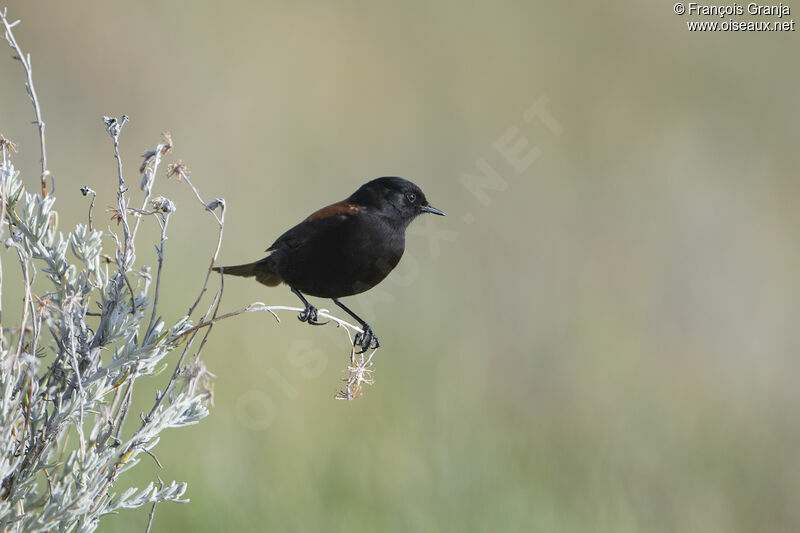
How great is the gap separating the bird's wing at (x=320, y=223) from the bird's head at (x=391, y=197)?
4.4 inches

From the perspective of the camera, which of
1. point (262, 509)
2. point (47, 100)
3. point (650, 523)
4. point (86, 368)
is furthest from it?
point (47, 100)

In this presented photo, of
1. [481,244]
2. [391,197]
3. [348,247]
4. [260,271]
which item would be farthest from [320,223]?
[481,244]

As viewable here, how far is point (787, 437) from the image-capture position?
5.24 meters

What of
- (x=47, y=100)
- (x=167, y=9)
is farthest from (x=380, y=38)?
(x=47, y=100)

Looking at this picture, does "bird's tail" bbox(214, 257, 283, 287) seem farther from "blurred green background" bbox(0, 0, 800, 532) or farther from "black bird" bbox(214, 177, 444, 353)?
"blurred green background" bbox(0, 0, 800, 532)

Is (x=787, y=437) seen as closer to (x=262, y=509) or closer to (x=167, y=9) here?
(x=262, y=509)

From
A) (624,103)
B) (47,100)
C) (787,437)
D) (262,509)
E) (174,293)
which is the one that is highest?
(47,100)

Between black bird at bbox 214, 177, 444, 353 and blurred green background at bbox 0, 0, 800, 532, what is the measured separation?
3.87 ft

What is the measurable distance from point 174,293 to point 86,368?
303 cm

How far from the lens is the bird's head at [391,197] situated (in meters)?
3.42

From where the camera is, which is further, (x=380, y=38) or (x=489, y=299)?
(x=380, y=38)

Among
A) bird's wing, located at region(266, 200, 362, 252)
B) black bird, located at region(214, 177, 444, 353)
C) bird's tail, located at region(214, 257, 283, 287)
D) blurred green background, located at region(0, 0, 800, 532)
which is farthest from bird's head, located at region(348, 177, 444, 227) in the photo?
blurred green background, located at region(0, 0, 800, 532)

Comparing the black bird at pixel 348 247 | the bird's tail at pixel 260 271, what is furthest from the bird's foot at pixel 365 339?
the bird's tail at pixel 260 271

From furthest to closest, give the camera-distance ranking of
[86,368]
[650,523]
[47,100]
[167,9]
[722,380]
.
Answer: [167,9] → [47,100] → [722,380] → [650,523] → [86,368]
